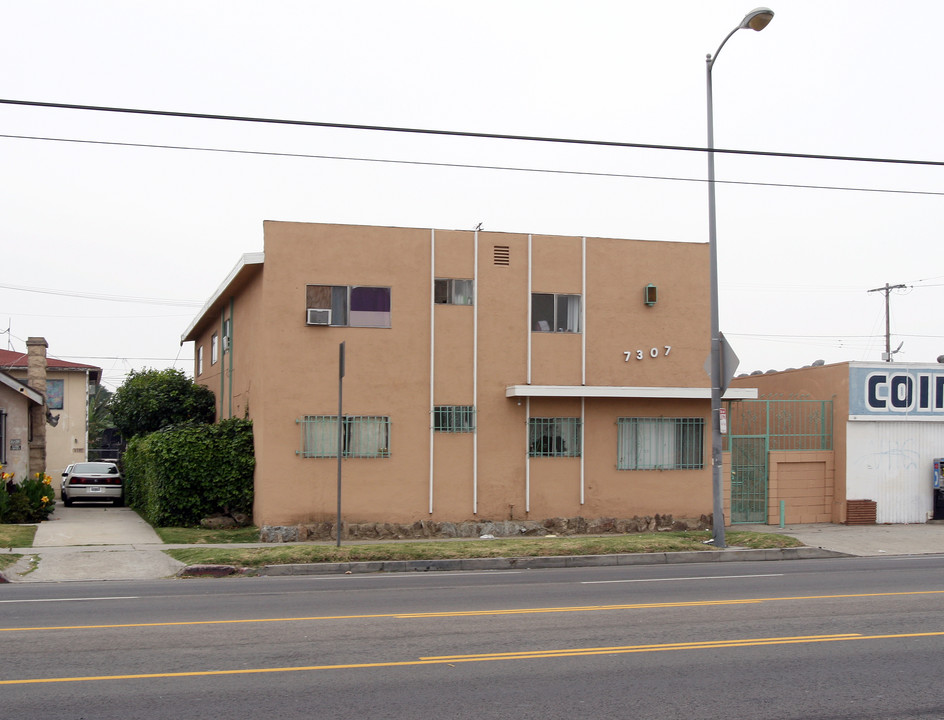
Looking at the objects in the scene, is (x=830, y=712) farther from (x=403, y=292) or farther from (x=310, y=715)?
(x=403, y=292)

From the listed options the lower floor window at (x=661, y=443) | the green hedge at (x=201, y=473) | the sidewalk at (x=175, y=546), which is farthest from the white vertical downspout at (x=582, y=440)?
the green hedge at (x=201, y=473)

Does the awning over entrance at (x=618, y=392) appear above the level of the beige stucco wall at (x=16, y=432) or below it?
above

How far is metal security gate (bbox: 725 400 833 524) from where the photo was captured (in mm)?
22891

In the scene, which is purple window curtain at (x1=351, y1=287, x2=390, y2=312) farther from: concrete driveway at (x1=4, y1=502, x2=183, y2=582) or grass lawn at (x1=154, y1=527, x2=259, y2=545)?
concrete driveway at (x1=4, y1=502, x2=183, y2=582)

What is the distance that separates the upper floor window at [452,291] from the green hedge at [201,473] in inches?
201

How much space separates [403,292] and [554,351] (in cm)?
360

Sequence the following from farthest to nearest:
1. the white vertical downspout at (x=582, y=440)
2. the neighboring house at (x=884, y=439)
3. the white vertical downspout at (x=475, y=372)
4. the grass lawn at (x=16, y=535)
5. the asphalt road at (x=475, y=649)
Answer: the neighboring house at (x=884, y=439), the white vertical downspout at (x=582, y=440), the white vertical downspout at (x=475, y=372), the grass lawn at (x=16, y=535), the asphalt road at (x=475, y=649)

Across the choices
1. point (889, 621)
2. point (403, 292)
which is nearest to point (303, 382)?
point (403, 292)

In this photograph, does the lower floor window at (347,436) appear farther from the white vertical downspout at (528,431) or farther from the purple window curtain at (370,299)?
the white vertical downspout at (528,431)

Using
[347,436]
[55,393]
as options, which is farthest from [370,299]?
[55,393]

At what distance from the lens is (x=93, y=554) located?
53.4 ft

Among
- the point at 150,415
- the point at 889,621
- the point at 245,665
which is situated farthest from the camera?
the point at 150,415

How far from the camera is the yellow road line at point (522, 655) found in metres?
7.69

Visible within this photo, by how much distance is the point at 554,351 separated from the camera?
2141cm
